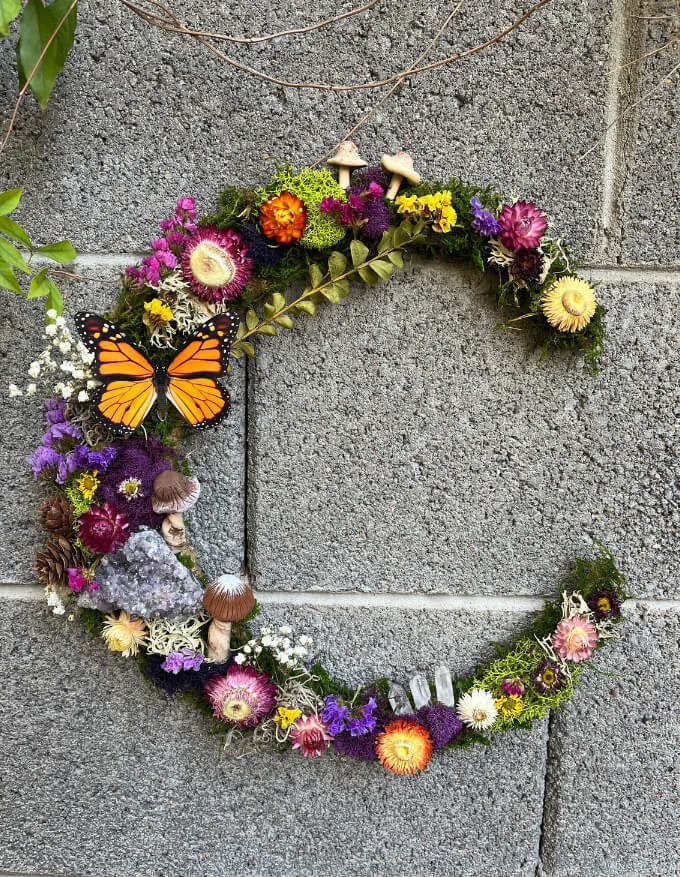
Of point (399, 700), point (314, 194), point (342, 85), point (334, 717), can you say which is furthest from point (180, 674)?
point (342, 85)

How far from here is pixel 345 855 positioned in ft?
4.19

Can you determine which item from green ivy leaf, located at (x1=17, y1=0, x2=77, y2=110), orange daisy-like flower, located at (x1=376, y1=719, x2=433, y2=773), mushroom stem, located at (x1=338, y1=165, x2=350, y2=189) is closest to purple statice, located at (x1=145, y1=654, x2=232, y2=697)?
orange daisy-like flower, located at (x1=376, y1=719, x2=433, y2=773)

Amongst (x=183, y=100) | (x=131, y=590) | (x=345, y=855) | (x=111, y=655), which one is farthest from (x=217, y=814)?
(x=183, y=100)

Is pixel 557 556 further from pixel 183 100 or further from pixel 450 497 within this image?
pixel 183 100

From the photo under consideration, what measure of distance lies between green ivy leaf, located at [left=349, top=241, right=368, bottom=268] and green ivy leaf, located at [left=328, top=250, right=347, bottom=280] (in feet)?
0.07

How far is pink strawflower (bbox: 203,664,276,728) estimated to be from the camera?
43.4 inches

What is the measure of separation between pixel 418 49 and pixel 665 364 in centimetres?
74

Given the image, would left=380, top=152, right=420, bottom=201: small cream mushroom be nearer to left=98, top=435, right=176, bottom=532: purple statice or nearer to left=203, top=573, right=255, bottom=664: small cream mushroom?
left=98, top=435, right=176, bottom=532: purple statice

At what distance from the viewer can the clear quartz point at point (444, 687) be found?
1177mm

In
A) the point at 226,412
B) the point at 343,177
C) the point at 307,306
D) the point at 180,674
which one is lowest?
the point at 180,674

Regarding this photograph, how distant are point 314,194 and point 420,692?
96 cm

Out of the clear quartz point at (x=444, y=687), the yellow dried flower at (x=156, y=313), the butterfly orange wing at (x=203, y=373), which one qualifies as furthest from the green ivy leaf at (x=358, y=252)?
the clear quartz point at (x=444, y=687)

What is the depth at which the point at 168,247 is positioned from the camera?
1.06m

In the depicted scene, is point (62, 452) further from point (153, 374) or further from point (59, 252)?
point (59, 252)
